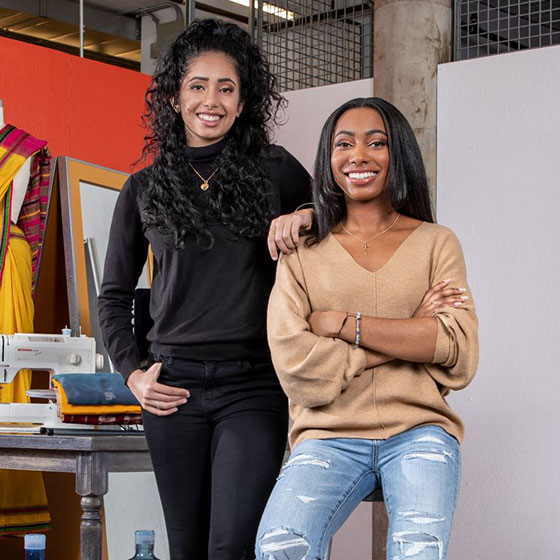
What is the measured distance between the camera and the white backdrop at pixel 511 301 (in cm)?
383

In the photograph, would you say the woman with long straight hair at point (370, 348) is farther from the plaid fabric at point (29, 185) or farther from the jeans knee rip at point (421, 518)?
the plaid fabric at point (29, 185)

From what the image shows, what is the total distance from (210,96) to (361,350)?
629mm

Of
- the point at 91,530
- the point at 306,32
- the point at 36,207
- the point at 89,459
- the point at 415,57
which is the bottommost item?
the point at 91,530

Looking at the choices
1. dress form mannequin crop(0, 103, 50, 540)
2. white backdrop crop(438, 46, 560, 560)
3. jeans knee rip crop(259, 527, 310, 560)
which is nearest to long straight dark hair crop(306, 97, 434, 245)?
jeans knee rip crop(259, 527, 310, 560)

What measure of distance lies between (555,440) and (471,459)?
0.36 meters

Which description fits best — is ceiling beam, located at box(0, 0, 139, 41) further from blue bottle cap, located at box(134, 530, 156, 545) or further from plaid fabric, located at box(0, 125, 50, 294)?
blue bottle cap, located at box(134, 530, 156, 545)

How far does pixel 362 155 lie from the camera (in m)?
2.12

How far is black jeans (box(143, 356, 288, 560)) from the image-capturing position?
201 centimetres

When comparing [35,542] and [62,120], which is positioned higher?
[62,120]

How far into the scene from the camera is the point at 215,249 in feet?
7.03

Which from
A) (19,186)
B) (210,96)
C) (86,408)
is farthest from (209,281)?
(19,186)

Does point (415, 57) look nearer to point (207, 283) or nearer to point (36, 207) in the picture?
point (36, 207)

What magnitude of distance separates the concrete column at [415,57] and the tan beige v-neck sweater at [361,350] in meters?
2.18

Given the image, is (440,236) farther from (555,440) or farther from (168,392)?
(555,440)
